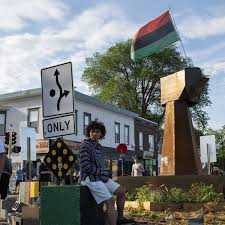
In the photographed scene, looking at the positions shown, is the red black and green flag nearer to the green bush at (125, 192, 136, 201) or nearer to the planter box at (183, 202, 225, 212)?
the green bush at (125, 192, 136, 201)

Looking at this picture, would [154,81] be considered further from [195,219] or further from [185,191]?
[195,219]

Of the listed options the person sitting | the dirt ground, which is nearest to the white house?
the dirt ground

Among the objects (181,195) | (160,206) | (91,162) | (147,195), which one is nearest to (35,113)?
(147,195)

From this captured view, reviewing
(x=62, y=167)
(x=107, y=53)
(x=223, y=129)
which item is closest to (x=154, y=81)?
(x=107, y=53)

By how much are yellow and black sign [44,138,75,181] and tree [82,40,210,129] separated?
4252cm

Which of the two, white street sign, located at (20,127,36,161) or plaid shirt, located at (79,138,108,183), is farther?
white street sign, located at (20,127,36,161)

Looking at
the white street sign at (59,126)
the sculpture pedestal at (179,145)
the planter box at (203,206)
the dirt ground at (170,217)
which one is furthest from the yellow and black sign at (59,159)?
the sculpture pedestal at (179,145)

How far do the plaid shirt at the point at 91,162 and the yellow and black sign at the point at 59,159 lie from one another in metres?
0.58

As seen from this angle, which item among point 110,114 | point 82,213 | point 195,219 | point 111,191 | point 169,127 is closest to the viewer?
point 195,219

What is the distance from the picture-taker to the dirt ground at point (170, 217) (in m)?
8.37

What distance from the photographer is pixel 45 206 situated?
671 centimetres

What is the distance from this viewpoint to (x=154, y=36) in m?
15.3

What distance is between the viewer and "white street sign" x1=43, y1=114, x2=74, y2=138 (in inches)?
289

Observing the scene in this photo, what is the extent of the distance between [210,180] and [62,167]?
520 cm
